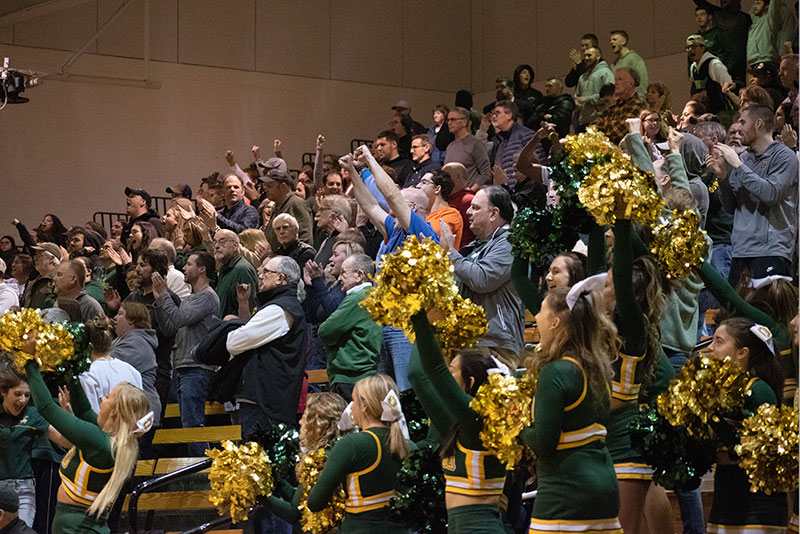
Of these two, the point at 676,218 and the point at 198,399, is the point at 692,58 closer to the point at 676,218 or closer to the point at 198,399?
the point at 198,399

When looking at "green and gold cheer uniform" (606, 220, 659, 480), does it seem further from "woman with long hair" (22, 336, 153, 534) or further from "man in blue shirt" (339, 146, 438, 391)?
"woman with long hair" (22, 336, 153, 534)

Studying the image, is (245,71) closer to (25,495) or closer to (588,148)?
(25,495)

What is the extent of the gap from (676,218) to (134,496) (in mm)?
3316

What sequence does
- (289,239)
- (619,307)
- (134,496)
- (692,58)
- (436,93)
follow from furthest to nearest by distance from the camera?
1. (436,93)
2. (692,58)
3. (289,239)
4. (134,496)
5. (619,307)

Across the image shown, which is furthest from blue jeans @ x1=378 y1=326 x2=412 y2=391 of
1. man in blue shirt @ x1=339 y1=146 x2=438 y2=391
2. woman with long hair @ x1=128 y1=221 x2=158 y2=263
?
woman with long hair @ x1=128 y1=221 x2=158 y2=263

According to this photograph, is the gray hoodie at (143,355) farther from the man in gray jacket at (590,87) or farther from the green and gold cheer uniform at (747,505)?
the man in gray jacket at (590,87)

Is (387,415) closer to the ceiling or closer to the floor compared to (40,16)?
closer to the floor

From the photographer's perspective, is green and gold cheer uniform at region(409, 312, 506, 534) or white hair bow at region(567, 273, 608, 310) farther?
green and gold cheer uniform at region(409, 312, 506, 534)

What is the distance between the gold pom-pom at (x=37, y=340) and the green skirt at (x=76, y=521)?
2.25 feet

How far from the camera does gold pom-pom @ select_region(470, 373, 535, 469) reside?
3.67m

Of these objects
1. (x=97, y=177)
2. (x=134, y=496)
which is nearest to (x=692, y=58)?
(x=134, y=496)

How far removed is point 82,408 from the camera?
5406mm

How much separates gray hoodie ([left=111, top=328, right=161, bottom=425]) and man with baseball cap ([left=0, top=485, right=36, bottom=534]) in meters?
1.39

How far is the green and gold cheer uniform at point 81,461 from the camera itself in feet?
17.1
